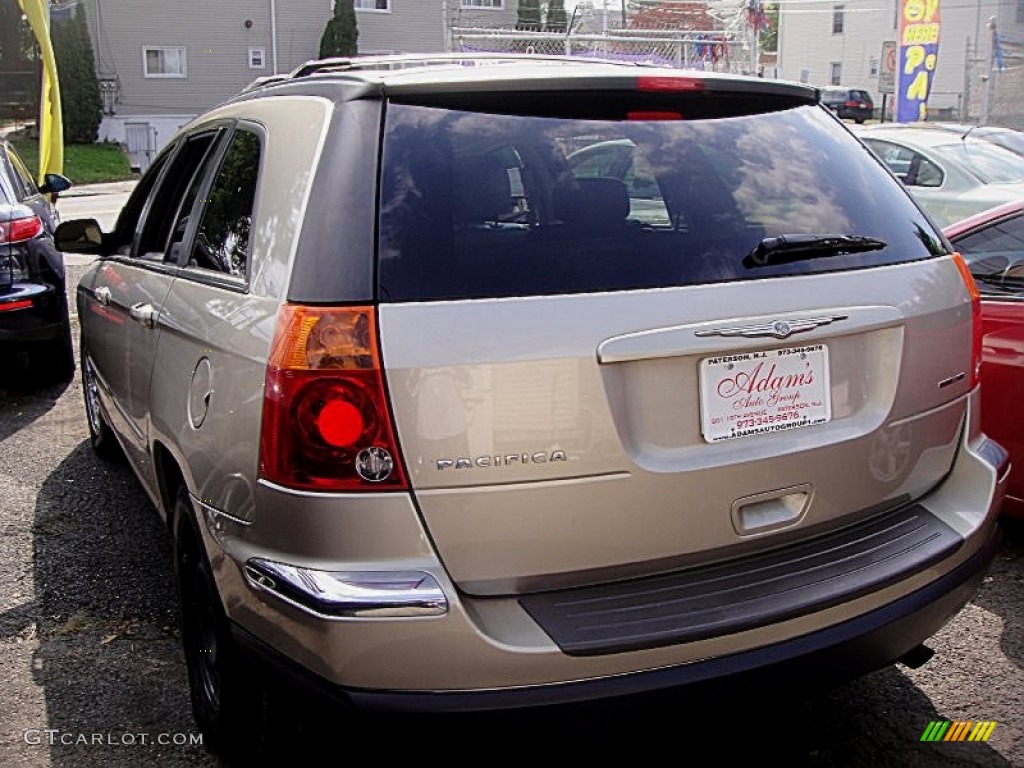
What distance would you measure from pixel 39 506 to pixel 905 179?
26.4 ft

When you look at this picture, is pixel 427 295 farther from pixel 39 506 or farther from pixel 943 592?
pixel 39 506

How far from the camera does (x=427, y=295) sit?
2312 millimetres

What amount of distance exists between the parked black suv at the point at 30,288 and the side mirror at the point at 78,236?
2.08 meters

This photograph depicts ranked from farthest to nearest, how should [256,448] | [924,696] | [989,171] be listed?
1. [989,171]
2. [924,696]
3. [256,448]

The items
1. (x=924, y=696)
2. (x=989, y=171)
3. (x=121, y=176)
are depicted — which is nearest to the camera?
(x=924, y=696)

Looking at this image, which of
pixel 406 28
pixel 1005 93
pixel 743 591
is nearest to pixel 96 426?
pixel 743 591

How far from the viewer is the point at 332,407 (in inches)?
90.4

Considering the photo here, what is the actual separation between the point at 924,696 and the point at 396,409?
204 centimetres

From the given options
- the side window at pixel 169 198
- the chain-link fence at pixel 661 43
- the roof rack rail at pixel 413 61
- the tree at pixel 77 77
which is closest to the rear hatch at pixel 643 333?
the roof rack rail at pixel 413 61

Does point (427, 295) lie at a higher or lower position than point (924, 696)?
higher

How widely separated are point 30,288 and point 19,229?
0.36 metres

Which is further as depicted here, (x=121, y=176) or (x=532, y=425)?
(x=121, y=176)

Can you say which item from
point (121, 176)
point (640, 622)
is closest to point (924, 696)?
point (640, 622)

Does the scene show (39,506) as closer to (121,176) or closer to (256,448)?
(256,448)
